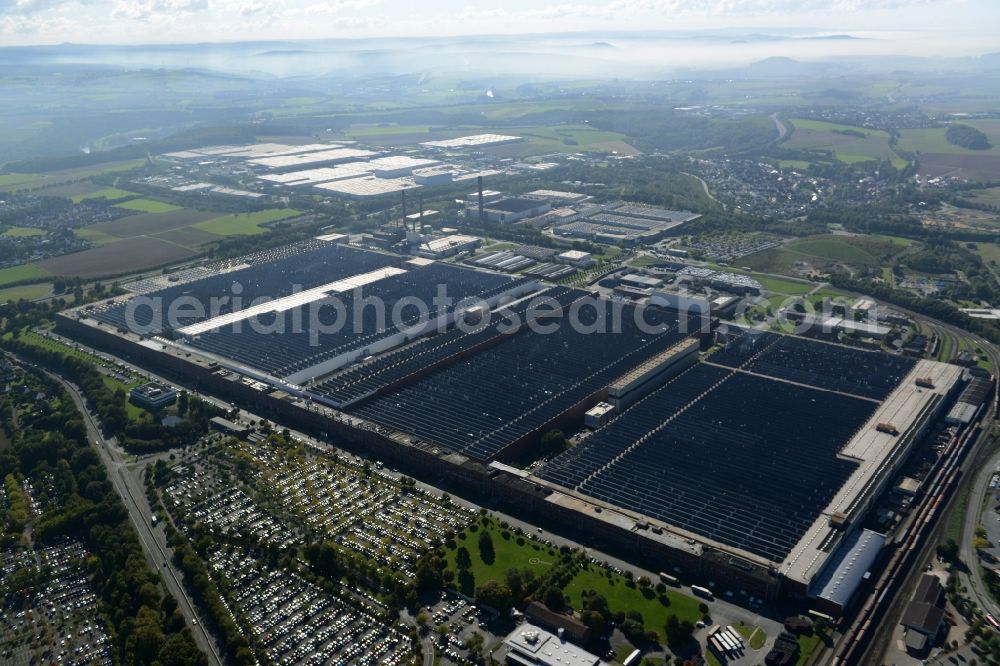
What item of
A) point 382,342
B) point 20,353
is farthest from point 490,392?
point 20,353

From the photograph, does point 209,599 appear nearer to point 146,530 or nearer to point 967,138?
point 146,530

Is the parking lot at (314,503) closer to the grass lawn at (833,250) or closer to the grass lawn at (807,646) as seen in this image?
the grass lawn at (807,646)

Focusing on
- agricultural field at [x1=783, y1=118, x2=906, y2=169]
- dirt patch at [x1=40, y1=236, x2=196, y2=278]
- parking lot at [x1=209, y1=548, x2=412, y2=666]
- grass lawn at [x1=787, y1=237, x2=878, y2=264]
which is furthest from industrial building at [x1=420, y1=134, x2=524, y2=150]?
parking lot at [x1=209, y1=548, x2=412, y2=666]

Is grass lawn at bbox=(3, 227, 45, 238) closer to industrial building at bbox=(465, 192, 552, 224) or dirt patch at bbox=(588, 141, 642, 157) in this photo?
industrial building at bbox=(465, 192, 552, 224)

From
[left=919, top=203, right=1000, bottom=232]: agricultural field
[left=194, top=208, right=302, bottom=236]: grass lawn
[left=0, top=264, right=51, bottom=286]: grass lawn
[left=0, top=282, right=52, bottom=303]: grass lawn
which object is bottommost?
[left=0, top=282, right=52, bottom=303]: grass lawn

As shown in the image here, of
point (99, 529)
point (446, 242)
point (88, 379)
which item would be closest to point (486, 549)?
point (99, 529)

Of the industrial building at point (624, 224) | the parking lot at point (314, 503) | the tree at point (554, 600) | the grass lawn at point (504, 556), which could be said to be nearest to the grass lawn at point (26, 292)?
the parking lot at point (314, 503)
